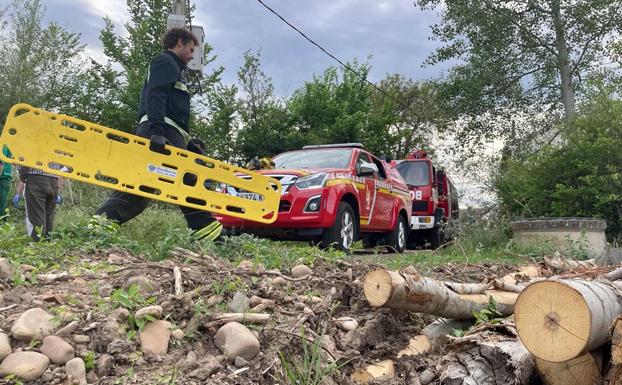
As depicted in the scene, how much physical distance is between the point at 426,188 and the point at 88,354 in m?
13.3

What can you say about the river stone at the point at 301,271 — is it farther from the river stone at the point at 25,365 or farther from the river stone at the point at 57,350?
the river stone at the point at 25,365

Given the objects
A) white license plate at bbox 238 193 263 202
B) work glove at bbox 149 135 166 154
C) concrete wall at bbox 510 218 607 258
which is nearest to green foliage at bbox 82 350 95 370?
work glove at bbox 149 135 166 154

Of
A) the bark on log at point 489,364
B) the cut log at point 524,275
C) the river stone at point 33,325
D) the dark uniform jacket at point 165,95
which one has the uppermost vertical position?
the dark uniform jacket at point 165,95

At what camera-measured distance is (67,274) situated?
3148mm

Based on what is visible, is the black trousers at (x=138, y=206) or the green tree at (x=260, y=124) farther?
the green tree at (x=260, y=124)

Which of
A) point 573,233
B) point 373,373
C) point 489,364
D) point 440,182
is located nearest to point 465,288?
point 489,364

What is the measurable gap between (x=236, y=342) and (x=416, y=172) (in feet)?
43.9

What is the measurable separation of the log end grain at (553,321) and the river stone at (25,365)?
1.89 metres

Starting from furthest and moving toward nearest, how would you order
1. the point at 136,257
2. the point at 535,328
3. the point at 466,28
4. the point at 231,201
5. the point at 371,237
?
the point at 466,28, the point at 371,237, the point at 231,201, the point at 136,257, the point at 535,328

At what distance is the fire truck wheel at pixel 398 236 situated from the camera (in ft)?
33.4

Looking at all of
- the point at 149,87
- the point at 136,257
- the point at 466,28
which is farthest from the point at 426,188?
the point at 136,257

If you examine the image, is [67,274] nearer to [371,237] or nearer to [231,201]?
[231,201]

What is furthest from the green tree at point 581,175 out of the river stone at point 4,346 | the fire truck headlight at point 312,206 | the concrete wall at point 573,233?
the river stone at point 4,346

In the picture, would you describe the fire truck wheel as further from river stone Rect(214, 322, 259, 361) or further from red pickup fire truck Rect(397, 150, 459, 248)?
river stone Rect(214, 322, 259, 361)
